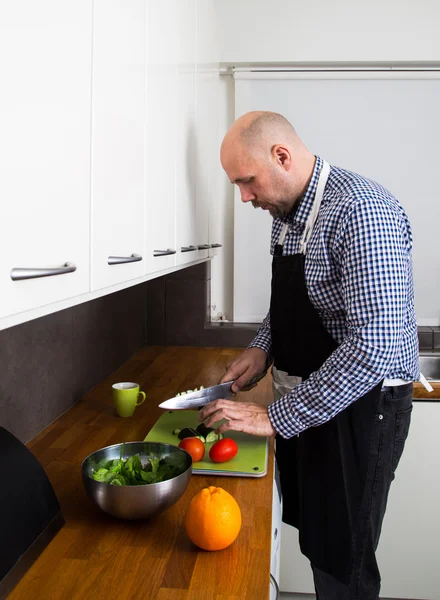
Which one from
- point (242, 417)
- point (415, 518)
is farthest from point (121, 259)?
point (415, 518)

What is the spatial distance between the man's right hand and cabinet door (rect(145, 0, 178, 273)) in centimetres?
36

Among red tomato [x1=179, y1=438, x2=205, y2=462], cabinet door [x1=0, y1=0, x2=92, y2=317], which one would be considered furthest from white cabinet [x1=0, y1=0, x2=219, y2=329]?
red tomato [x1=179, y1=438, x2=205, y2=462]

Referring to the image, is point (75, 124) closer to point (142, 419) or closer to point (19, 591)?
point (19, 591)

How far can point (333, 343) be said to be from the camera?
147 centimetres

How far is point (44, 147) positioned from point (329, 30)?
7.55 feet

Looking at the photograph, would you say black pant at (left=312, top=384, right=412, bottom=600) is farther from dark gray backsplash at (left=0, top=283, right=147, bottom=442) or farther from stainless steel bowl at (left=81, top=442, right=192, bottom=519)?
dark gray backsplash at (left=0, top=283, right=147, bottom=442)

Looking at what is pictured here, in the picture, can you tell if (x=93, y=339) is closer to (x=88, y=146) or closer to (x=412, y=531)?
(x=88, y=146)

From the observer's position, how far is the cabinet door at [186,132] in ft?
5.58

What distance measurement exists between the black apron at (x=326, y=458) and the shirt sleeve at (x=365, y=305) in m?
0.16

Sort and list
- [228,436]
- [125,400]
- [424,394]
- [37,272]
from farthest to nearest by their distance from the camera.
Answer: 1. [424,394]
2. [125,400]
3. [228,436]
4. [37,272]

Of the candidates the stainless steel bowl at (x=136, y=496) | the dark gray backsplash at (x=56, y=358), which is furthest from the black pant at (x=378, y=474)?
the dark gray backsplash at (x=56, y=358)

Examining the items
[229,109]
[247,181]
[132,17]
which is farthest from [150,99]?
[229,109]

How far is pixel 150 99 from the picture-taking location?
4.42 ft

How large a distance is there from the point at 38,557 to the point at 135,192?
699mm
